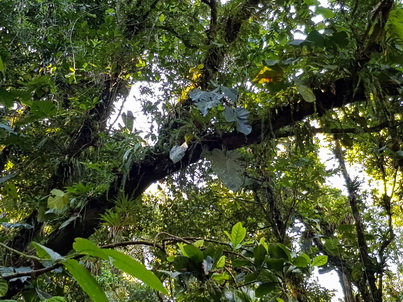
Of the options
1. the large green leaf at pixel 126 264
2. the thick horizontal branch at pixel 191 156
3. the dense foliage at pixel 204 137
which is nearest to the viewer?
the large green leaf at pixel 126 264

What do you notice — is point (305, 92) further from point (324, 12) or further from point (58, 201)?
point (58, 201)

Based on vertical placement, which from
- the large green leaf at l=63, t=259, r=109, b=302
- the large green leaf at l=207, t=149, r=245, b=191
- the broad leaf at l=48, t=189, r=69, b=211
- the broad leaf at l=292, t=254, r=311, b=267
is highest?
the large green leaf at l=207, t=149, r=245, b=191

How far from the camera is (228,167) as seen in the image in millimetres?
1294

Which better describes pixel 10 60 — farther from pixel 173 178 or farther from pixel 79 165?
pixel 173 178

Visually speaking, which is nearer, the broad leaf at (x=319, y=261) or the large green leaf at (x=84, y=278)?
the large green leaf at (x=84, y=278)

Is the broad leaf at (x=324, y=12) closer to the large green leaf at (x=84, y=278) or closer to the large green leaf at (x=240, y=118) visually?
the large green leaf at (x=240, y=118)

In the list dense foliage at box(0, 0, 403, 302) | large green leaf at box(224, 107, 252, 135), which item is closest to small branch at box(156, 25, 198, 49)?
dense foliage at box(0, 0, 403, 302)

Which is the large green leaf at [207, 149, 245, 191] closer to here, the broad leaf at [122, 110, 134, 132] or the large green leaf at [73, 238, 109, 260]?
the broad leaf at [122, 110, 134, 132]

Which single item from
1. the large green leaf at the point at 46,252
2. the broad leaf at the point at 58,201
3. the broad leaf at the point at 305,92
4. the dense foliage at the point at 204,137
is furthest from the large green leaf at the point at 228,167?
the large green leaf at the point at 46,252

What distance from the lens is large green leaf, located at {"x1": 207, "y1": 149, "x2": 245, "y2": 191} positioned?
4.23 ft

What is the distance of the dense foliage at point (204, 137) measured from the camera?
3.21 ft

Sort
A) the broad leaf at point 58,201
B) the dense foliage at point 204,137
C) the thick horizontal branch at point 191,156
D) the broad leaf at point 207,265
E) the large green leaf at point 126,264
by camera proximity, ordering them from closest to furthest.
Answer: the large green leaf at point 126,264, the broad leaf at point 207,265, the dense foliage at point 204,137, the thick horizontal branch at point 191,156, the broad leaf at point 58,201

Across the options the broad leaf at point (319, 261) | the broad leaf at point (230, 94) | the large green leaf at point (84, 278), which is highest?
the broad leaf at point (230, 94)

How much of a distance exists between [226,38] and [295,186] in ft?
2.88
